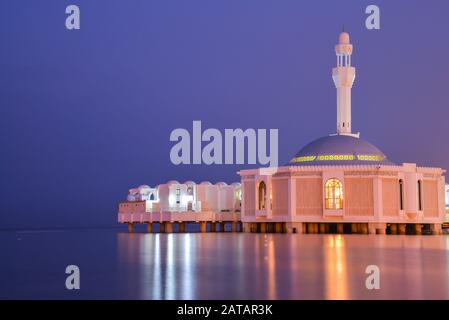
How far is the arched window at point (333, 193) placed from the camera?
63.8 metres

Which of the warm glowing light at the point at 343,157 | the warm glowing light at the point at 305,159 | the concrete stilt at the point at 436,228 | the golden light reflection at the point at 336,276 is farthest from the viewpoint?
the warm glowing light at the point at 305,159

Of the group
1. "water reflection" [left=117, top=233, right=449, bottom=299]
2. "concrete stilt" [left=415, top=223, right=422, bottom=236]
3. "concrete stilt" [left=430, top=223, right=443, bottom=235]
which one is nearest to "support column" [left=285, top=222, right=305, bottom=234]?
"concrete stilt" [left=415, top=223, right=422, bottom=236]

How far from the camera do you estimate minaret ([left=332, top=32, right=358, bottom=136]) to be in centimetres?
7262

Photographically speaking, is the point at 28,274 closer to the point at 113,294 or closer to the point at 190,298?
the point at 113,294

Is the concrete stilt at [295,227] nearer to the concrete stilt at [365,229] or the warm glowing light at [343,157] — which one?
the concrete stilt at [365,229]

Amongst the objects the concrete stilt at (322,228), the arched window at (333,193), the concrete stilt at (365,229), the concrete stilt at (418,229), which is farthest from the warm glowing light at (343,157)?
the concrete stilt at (418,229)

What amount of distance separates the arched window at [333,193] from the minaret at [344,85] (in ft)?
30.9

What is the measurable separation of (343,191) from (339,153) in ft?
15.2

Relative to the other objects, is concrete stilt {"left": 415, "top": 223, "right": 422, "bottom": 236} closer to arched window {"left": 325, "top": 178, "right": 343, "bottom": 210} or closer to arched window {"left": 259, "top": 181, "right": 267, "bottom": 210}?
arched window {"left": 325, "top": 178, "right": 343, "bottom": 210}

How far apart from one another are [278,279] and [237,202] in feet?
191

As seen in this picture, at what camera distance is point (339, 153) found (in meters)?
66.9

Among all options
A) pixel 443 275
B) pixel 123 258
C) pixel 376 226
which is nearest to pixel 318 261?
pixel 443 275

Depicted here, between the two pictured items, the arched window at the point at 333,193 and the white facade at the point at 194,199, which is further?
the white facade at the point at 194,199

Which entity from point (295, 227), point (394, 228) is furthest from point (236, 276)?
point (394, 228)
